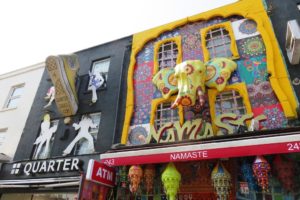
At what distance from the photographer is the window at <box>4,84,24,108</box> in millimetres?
13786

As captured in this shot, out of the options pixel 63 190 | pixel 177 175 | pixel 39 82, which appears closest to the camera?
pixel 177 175

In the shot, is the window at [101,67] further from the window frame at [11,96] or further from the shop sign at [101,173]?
the shop sign at [101,173]

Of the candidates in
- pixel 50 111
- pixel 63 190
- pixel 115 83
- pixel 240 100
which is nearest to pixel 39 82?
pixel 50 111

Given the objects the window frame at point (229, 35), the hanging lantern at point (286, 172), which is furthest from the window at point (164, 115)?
the hanging lantern at point (286, 172)

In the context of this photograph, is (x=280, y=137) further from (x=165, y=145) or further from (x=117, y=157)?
(x=117, y=157)

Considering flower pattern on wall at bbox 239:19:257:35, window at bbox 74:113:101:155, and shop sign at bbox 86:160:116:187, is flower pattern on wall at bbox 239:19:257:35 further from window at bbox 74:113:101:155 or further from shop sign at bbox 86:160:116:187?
shop sign at bbox 86:160:116:187

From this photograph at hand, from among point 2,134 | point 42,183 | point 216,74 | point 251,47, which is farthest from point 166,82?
point 2,134

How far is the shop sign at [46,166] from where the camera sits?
29.8 ft

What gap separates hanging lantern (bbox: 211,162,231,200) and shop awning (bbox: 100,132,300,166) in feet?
2.29

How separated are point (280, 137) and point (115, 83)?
7.10 metres

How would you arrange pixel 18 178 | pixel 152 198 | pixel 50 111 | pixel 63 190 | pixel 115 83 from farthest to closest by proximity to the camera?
pixel 50 111 → pixel 115 83 → pixel 18 178 → pixel 63 190 → pixel 152 198

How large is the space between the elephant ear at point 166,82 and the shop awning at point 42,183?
433cm

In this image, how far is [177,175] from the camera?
6621mm

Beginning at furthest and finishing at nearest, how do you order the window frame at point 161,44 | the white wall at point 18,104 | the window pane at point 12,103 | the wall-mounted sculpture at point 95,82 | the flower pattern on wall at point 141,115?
the window pane at point 12,103, the white wall at point 18,104, the wall-mounted sculpture at point 95,82, the window frame at point 161,44, the flower pattern on wall at point 141,115
